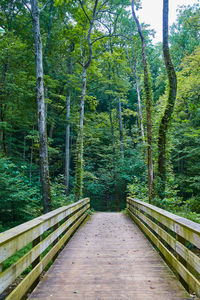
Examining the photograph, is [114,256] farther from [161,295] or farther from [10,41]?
[10,41]

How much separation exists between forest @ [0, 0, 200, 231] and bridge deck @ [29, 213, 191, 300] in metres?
2.98

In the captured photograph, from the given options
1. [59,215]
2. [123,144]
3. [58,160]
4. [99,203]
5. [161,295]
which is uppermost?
[123,144]

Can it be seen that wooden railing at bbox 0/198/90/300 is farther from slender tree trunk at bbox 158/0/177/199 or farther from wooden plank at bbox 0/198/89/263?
slender tree trunk at bbox 158/0/177/199

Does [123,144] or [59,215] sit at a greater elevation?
[123,144]

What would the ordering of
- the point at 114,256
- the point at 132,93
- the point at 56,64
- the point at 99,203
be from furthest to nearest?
the point at 132,93 < the point at 99,203 < the point at 56,64 < the point at 114,256

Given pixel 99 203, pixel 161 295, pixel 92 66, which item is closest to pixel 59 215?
pixel 161 295

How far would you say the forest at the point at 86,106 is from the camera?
9.09 meters

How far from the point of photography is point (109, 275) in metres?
3.32

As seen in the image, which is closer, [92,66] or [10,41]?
[10,41]

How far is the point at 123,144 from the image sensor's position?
843 inches

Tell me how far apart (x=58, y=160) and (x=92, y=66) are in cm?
1006

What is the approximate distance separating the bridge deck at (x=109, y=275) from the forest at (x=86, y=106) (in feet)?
9.79

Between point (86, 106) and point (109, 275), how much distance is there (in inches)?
856

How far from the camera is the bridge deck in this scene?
2.71m
